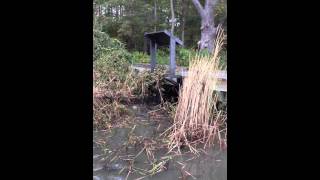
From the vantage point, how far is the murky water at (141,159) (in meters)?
1.99

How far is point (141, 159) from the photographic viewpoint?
221 centimetres

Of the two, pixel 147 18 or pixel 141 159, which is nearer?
pixel 141 159

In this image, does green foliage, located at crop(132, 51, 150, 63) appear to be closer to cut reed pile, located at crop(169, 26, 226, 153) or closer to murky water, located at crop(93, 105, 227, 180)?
murky water, located at crop(93, 105, 227, 180)

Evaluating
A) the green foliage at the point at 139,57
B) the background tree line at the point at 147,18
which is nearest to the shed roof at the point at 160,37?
the green foliage at the point at 139,57

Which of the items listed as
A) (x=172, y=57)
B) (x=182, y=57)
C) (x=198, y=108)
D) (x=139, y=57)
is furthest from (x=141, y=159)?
(x=139, y=57)

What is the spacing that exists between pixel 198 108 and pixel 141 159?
528 mm

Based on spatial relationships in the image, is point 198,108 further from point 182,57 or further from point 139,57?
point 139,57

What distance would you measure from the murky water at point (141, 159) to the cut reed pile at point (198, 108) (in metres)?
0.12

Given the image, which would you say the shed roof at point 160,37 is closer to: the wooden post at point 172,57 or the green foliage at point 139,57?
the wooden post at point 172,57

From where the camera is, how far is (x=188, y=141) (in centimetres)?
237

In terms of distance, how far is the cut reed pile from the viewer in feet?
7.80
